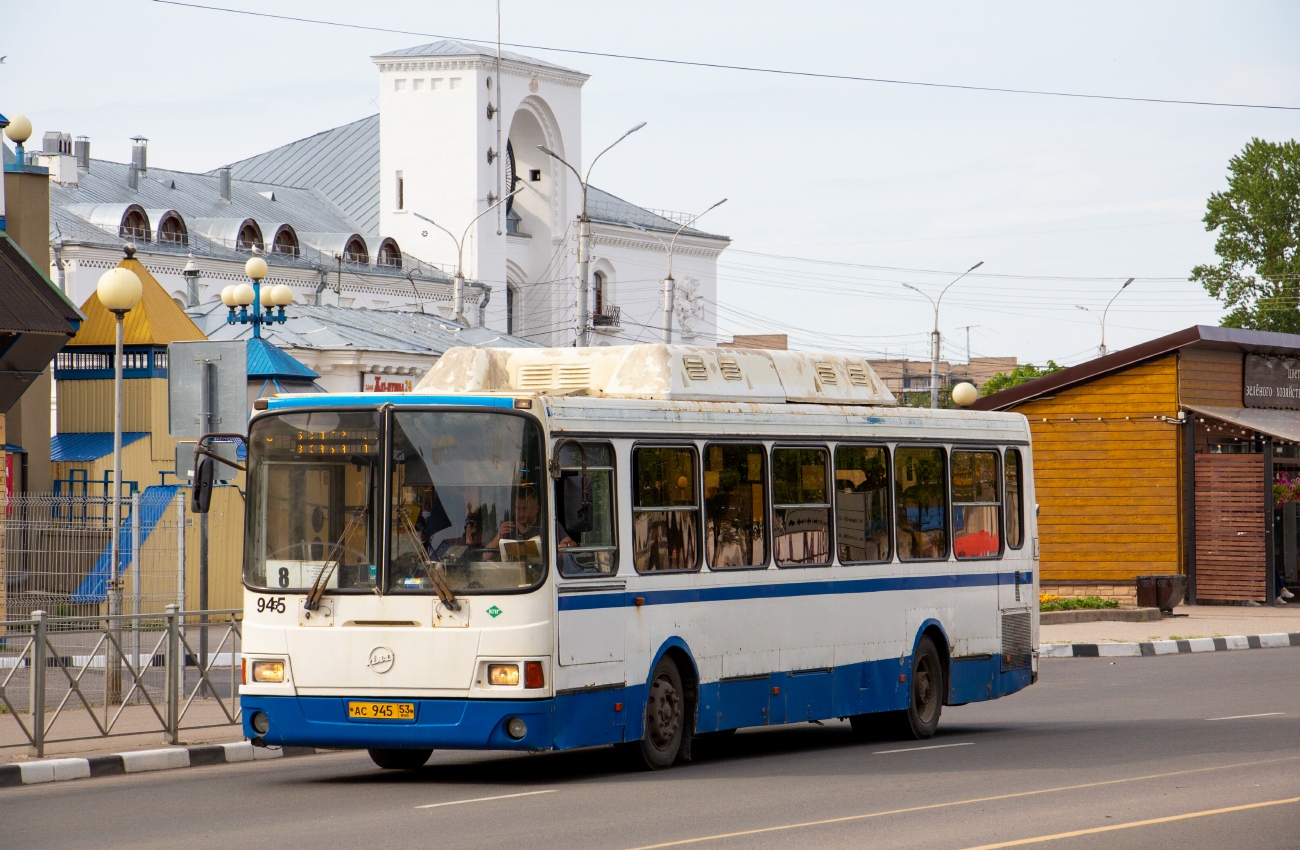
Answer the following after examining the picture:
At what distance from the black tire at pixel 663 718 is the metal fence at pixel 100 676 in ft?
13.5

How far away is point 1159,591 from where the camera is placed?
102 feet

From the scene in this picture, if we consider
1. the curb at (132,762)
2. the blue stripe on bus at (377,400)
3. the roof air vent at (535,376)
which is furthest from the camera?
the roof air vent at (535,376)

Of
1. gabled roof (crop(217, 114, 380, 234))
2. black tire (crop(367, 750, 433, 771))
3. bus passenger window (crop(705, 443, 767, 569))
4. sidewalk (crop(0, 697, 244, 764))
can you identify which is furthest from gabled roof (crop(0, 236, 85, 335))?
gabled roof (crop(217, 114, 380, 234))

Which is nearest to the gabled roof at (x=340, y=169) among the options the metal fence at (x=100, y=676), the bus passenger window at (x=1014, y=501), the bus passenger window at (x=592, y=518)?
the bus passenger window at (x=1014, y=501)

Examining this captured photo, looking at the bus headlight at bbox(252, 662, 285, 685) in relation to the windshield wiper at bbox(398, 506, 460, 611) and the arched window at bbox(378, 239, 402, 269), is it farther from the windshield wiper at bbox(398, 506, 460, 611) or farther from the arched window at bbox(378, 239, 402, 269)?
the arched window at bbox(378, 239, 402, 269)

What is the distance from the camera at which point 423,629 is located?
11.7 meters

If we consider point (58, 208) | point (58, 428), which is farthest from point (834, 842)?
point (58, 208)

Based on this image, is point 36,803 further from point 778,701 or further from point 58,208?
point 58,208

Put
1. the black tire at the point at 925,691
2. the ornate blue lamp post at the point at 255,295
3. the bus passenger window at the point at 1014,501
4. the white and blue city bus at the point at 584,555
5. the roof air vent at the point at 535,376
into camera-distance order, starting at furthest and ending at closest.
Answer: the ornate blue lamp post at the point at 255,295
the bus passenger window at the point at 1014,501
the black tire at the point at 925,691
the roof air vent at the point at 535,376
the white and blue city bus at the point at 584,555

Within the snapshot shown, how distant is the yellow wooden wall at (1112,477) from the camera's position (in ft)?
110

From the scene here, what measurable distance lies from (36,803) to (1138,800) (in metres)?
6.66

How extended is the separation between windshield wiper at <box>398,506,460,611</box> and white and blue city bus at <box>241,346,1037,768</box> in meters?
0.01

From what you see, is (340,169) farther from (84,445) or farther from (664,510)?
(664,510)

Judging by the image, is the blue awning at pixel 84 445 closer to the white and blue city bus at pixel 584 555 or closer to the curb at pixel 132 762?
the curb at pixel 132 762
